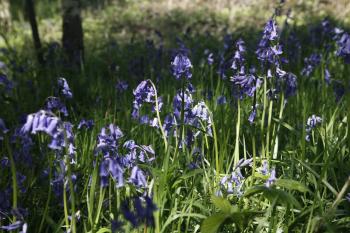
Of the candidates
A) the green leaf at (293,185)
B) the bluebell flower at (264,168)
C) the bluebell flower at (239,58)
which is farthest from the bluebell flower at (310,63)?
the green leaf at (293,185)

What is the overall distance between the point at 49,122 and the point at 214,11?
32.2 feet

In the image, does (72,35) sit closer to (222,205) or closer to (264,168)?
(264,168)

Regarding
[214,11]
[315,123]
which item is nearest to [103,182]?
[315,123]

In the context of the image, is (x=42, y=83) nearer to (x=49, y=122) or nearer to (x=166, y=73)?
(x=166, y=73)

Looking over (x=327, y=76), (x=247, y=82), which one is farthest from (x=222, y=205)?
(x=327, y=76)

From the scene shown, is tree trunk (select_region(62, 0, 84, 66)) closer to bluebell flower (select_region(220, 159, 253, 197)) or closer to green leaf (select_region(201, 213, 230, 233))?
bluebell flower (select_region(220, 159, 253, 197))

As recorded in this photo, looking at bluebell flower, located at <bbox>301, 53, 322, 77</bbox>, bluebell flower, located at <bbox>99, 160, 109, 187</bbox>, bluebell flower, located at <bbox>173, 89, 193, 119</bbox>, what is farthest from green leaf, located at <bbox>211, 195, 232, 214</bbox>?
bluebell flower, located at <bbox>301, 53, 322, 77</bbox>

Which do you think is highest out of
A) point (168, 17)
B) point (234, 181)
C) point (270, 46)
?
point (270, 46)

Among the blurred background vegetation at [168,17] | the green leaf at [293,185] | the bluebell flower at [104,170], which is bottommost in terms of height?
the blurred background vegetation at [168,17]

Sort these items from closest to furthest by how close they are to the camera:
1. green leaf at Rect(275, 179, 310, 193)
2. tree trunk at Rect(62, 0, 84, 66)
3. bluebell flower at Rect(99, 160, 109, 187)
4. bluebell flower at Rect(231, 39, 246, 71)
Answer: bluebell flower at Rect(99, 160, 109, 187), green leaf at Rect(275, 179, 310, 193), bluebell flower at Rect(231, 39, 246, 71), tree trunk at Rect(62, 0, 84, 66)

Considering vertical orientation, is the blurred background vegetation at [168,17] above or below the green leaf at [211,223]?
below

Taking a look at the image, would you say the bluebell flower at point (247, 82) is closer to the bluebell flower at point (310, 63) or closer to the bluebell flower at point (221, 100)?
the bluebell flower at point (221, 100)

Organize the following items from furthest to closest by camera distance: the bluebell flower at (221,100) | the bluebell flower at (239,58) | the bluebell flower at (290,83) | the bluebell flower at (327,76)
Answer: the bluebell flower at (327,76)
the bluebell flower at (221,100)
the bluebell flower at (290,83)
the bluebell flower at (239,58)

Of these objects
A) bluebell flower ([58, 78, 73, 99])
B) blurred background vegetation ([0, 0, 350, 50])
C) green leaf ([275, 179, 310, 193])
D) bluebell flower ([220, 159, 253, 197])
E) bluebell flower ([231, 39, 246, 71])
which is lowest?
blurred background vegetation ([0, 0, 350, 50])
